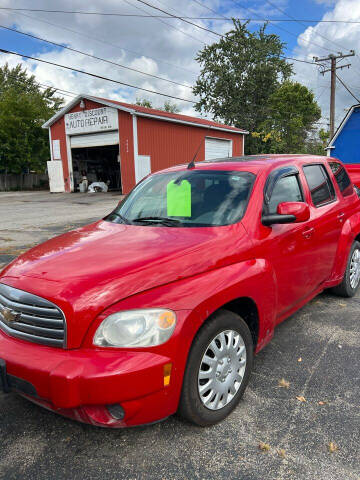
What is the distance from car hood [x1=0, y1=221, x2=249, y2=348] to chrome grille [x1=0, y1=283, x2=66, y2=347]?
0.05 m

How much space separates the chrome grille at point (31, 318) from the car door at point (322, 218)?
2364 millimetres

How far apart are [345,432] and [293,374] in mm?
668

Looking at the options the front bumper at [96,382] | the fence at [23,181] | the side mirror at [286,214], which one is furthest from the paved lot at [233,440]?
the fence at [23,181]

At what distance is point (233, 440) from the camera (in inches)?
84.9

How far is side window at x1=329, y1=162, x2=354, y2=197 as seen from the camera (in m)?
4.18

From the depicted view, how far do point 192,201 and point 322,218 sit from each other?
1421 millimetres

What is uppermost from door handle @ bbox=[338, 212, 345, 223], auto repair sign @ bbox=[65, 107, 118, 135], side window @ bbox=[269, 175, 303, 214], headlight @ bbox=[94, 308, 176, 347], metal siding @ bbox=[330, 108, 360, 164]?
auto repair sign @ bbox=[65, 107, 118, 135]

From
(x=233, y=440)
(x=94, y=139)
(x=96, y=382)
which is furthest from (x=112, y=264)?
(x=94, y=139)

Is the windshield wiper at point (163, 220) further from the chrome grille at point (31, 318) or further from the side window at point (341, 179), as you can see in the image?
the side window at point (341, 179)

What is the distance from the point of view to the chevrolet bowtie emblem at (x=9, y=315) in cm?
210

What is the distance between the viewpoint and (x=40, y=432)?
2252 mm

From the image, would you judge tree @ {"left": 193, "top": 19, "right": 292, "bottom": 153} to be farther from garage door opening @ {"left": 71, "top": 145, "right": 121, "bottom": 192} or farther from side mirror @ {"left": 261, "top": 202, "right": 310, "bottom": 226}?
side mirror @ {"left": 261, "top": 202, "right": 310, "bottom": 226}

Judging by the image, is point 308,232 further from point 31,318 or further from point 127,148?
point 127,148

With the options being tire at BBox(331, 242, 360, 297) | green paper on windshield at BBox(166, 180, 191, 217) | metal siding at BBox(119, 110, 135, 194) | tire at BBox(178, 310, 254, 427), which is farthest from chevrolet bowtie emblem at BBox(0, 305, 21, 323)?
metal siding at BBox(119, 110, 135, 194)
